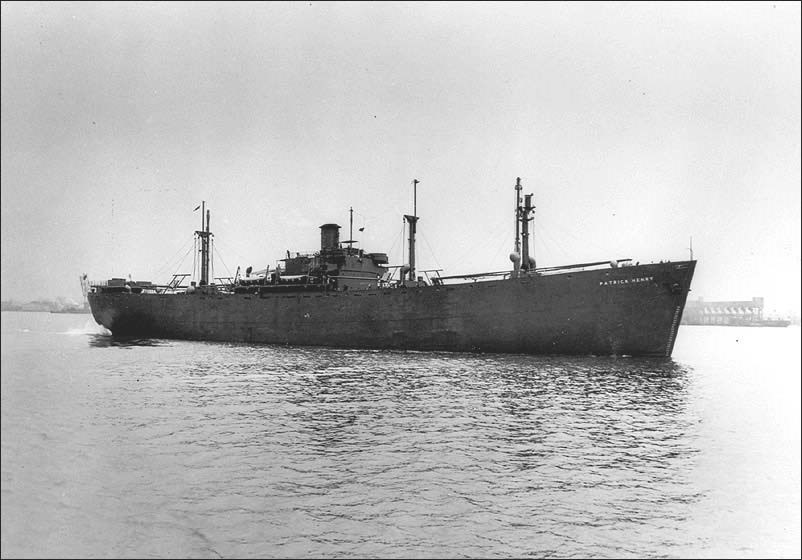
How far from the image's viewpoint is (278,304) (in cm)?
3953

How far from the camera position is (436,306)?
32.3m

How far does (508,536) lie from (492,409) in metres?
8.75

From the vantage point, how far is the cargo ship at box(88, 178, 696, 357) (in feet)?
93.1

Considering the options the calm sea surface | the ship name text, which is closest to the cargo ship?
the ship name text

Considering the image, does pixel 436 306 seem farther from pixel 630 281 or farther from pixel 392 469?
pixel 392 469

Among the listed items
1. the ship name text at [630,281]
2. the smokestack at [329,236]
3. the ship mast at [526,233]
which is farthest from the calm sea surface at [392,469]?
the smokestack at [329,236]

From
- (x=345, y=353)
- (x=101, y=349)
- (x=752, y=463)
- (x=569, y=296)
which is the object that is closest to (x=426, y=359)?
(x=345, y=353)

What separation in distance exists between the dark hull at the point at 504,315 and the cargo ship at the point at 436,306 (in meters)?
0.06

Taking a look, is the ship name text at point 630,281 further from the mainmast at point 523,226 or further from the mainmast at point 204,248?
the mainmast at point 204,248

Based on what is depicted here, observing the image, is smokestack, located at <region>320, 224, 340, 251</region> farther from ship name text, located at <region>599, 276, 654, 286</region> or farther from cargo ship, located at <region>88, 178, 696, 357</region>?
ship name text, located at <region>599, 276, 654, 286</region>

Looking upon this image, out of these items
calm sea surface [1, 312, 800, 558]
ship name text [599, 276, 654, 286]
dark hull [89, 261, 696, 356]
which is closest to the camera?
calm sea surface [1, 312, 800, 558]

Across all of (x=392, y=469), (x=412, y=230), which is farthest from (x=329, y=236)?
(x=392, y=469)

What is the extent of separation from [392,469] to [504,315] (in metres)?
21.2

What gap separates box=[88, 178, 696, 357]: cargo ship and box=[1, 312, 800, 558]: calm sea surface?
811 centimetres
